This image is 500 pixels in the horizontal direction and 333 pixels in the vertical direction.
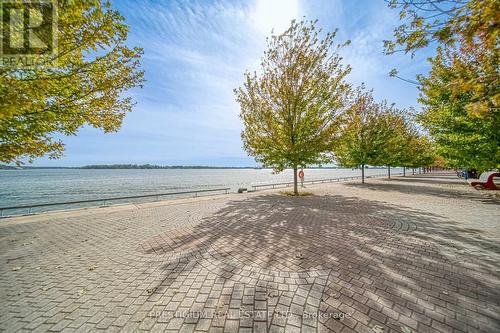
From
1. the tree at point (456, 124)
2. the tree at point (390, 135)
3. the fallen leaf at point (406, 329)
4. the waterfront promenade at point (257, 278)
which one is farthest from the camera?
the tree at point (390, 135)

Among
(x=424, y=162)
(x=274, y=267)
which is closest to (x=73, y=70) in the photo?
(x=274, y=267)

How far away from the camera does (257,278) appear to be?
3746 mm

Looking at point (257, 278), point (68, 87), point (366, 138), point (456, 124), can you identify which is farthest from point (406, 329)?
point (366, 138)

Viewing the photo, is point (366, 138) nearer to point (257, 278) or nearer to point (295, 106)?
point (295, 106)

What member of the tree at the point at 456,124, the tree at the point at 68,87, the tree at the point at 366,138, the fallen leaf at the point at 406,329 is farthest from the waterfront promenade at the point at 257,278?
the tree at the point at 366,138

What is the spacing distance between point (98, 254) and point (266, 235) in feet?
15.9

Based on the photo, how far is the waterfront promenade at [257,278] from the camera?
2781mm

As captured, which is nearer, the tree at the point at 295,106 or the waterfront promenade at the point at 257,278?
the waterfront promenade at the point at 257,278

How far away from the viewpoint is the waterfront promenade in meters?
2.78

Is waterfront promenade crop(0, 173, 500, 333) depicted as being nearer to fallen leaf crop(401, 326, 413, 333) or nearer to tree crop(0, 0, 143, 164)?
fallen leaf crop(401, 326, 413, 333)

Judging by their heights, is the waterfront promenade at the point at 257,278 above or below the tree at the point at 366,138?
below

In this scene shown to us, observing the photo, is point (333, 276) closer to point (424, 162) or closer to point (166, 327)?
point (166, 327)

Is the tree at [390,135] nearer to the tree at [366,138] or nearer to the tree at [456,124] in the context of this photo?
the tree at [366,138]

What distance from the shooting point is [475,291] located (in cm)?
328
